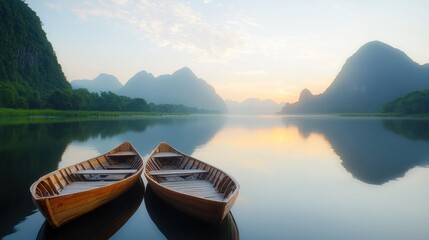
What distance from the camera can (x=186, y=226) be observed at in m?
8.93

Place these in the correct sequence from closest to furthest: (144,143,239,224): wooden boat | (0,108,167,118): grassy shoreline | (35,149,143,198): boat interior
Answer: (144,143,239,224): wooden boat → (35,149,143,198): boat interior → (0,108,167,118): grassy shoreline

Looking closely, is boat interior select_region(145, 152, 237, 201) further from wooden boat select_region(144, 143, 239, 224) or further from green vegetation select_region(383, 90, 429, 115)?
green vegetation select_region(383, 90, 429, 115)

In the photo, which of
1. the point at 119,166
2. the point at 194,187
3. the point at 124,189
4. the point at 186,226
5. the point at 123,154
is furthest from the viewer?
the point at 123,154

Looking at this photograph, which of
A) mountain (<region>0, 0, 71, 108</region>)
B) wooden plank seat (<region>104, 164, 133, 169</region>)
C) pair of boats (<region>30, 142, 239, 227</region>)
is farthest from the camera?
mountain (<region>0, 0, 71, 108</region>)

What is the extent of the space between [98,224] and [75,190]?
6.47 feet

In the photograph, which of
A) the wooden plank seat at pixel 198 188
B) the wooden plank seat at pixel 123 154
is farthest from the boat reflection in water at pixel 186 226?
the wooden plank seat at pixel 123 154

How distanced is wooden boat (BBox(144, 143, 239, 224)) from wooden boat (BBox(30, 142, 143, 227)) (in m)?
1.50

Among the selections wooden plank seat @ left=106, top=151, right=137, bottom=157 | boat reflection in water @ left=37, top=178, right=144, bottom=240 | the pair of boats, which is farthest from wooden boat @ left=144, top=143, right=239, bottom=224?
wooden plank seat @ left=106, top=151, right=137, bottom=157

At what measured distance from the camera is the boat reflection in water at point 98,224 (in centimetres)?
809

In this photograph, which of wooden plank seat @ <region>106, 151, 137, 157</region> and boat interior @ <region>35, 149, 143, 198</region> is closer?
boat interior @ <region>35, 149, 143, 198</region>

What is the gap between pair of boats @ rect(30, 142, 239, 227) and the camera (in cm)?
773

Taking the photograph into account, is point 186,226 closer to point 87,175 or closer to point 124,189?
point 124,189

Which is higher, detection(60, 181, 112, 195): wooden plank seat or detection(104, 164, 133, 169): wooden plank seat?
detection(60, 181, 112, 195): wooden plank seat

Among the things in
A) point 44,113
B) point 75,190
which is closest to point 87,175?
point 75,190
